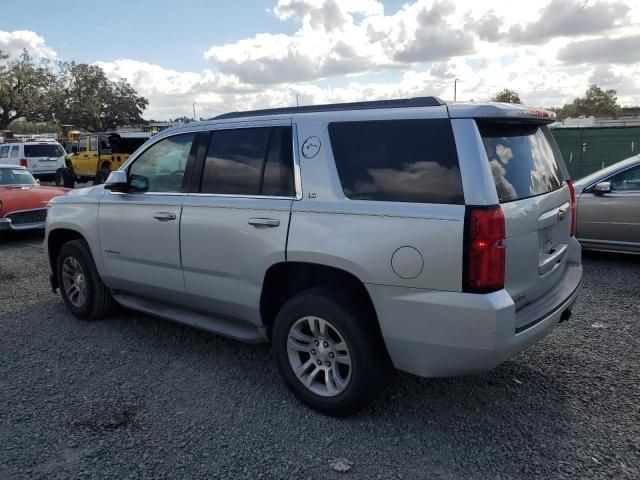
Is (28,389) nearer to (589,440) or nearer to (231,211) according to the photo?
(231,211)

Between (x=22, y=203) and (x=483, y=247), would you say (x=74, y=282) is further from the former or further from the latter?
(x=22, y=203)

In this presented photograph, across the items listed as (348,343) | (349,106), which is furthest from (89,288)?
(349,106)

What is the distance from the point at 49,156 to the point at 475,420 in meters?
21.4

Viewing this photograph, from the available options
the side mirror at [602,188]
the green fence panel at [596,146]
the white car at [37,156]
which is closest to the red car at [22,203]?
the side mirror at [602,188]

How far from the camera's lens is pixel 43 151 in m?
21.2

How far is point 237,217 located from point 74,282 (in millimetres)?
2617

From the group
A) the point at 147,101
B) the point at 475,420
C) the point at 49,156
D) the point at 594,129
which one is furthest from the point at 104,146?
the point at 147,101

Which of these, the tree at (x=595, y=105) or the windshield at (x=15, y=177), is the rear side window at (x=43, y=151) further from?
the tree at (x=595, y=105)

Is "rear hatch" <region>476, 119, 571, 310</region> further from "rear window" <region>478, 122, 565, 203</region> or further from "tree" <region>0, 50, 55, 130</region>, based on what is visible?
"tree" <region>0, 50, 55, 130</region>

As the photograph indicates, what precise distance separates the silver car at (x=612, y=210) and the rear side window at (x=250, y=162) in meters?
5.39

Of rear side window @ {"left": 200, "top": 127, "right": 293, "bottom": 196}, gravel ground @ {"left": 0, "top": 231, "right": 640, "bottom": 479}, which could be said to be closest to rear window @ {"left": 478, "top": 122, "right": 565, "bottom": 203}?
rear side window @ {"left": 200, "top": 127, "right": 293, "bottom": 196}

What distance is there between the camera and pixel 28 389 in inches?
161

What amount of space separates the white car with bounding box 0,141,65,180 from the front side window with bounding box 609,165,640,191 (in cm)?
1935

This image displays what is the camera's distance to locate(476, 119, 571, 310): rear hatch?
122 inches
